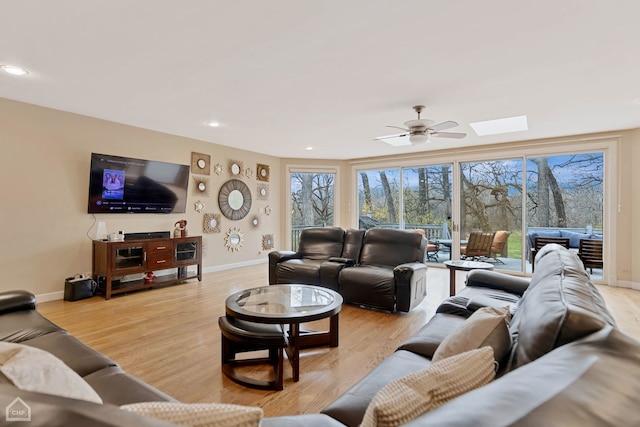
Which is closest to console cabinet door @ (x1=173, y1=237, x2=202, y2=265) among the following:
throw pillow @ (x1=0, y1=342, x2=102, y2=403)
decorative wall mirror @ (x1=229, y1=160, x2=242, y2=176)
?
decorative wall mirror @ (x1=229, y1=160, x2=242, y2=176)

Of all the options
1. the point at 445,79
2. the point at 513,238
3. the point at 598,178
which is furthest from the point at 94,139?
the point at 598,178

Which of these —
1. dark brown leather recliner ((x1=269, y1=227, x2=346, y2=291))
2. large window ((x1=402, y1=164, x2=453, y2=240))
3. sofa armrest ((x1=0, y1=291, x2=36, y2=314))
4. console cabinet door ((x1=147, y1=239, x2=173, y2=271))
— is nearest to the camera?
sofa armrest ((x1=0, y1=291, x2=36, y2=314))

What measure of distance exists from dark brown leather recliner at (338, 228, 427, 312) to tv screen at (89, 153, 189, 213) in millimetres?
3108

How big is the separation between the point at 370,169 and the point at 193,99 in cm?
459

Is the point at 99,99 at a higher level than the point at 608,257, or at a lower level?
higher

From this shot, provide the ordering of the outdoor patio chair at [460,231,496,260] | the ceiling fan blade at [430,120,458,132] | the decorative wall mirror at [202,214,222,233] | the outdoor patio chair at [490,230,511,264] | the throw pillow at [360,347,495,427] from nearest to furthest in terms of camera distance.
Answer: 1. the throw pillow at [360,347,495,427]
2. the ceiling fan blade at [430,120,458,132]
3. the decorative wall mirror at [202,214,222,233]
4. the outdoor patio chair at [490,230,511,264]
5. the outdoor patio chair at [460,231,496,260]

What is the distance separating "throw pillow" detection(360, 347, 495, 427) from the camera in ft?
2.07

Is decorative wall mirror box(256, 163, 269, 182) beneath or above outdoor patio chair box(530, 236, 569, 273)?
above

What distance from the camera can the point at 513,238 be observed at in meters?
5.77

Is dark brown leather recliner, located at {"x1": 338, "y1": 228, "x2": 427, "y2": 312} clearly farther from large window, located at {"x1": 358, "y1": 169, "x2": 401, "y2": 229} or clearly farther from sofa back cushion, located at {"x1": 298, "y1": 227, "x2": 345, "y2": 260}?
large window, located at {"x1": 358, "y1": 169, "x2": 401, "y2": 229}

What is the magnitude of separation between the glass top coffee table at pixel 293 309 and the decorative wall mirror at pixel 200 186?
333cm

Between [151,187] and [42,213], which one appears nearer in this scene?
[42,213]

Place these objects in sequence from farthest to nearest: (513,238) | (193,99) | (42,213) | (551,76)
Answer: (513,238) → (42,213) → (193,99) → (551,76)

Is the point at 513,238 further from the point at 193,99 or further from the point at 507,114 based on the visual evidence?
the point at 193,99
